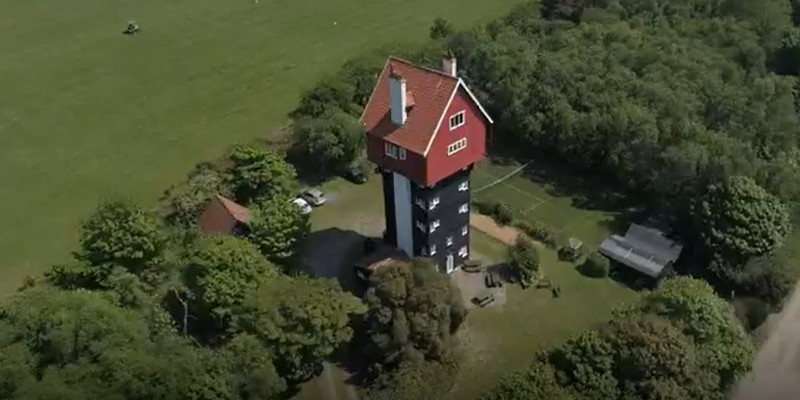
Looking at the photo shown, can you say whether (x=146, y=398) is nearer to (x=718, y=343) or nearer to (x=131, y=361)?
(x=131, y=361)

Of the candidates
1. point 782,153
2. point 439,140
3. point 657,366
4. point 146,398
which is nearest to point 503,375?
point 657,366

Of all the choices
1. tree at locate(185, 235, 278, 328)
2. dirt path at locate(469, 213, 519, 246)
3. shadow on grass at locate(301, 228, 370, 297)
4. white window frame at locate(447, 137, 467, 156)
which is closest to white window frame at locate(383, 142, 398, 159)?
white window frame at locate(447, 137, 467, 156)

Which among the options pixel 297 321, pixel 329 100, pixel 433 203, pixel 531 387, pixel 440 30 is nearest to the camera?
pixel 531 387

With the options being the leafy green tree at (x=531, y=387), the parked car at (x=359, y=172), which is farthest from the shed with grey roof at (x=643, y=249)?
the parked car at (x=359, y=172)

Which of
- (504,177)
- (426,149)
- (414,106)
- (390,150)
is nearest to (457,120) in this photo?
(414,106)

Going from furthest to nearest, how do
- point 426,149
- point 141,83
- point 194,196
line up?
point 141,83, point 194,196, point 426,149

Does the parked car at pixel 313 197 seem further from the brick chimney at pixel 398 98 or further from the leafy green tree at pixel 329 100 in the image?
the brick chimney at pixel 398 98

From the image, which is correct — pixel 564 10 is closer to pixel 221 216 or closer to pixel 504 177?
pixel 504 177
